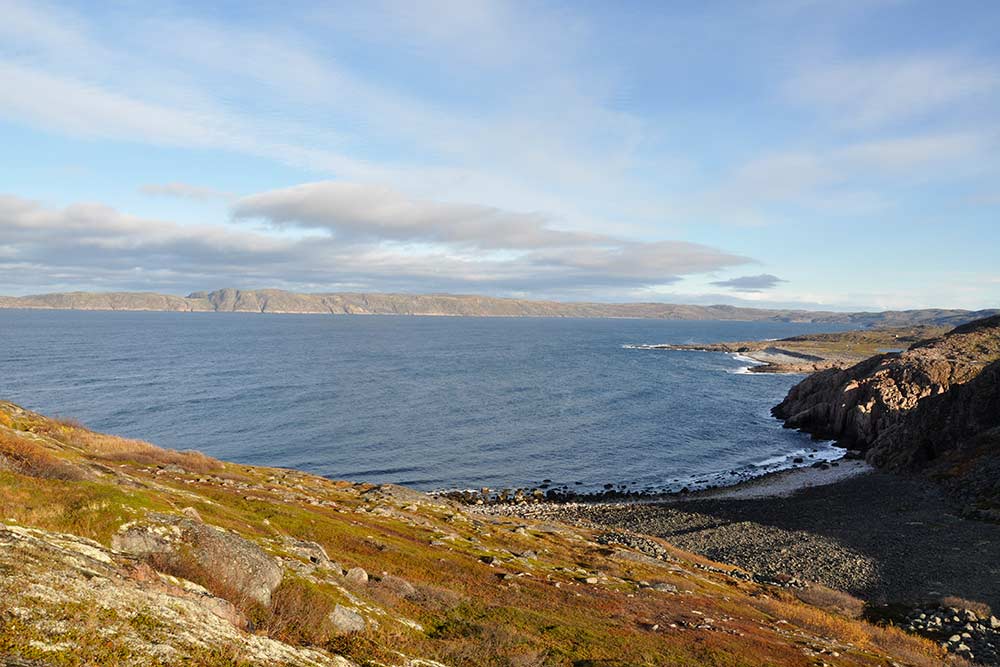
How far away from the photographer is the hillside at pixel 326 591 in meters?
10.5

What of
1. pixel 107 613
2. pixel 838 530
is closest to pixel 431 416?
pixel 838 530

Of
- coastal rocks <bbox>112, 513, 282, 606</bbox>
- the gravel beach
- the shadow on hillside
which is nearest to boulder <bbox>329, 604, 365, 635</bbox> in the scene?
coastal rocks <bbox>112, 513, 282, 606</bbox>

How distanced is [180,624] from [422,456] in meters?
73.1

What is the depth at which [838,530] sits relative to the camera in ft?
176

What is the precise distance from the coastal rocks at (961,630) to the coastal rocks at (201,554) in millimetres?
32523

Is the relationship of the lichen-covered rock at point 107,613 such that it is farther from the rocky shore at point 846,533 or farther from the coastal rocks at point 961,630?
the rocky shore at point 846,533

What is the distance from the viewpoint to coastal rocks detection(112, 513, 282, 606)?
15367 millimetres

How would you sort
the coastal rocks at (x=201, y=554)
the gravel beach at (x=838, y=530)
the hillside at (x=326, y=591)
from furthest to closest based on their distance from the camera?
the gravel beach at (x=838, y=530) → the coastal rocks at (x=201, y=554) → the hillside at (x=326, y=591)

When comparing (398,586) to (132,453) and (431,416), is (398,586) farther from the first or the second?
(431,416)

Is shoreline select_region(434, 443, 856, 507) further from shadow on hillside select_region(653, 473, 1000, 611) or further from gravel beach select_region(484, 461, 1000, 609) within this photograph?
shadow on hillside select_region(653, 473, 1000, 611)

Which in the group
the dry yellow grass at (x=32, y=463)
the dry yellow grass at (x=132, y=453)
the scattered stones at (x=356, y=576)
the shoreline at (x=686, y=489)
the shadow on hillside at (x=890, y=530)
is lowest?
the shoreline at (x=686, y=489)

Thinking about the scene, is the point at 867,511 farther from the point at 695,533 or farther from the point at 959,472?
the point at 695,533

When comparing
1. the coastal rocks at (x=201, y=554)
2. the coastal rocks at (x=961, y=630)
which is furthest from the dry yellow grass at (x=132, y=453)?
the coastal rocks at (x=961, y=630)

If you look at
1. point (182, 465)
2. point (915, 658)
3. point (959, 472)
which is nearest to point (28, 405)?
point (182, 465)
